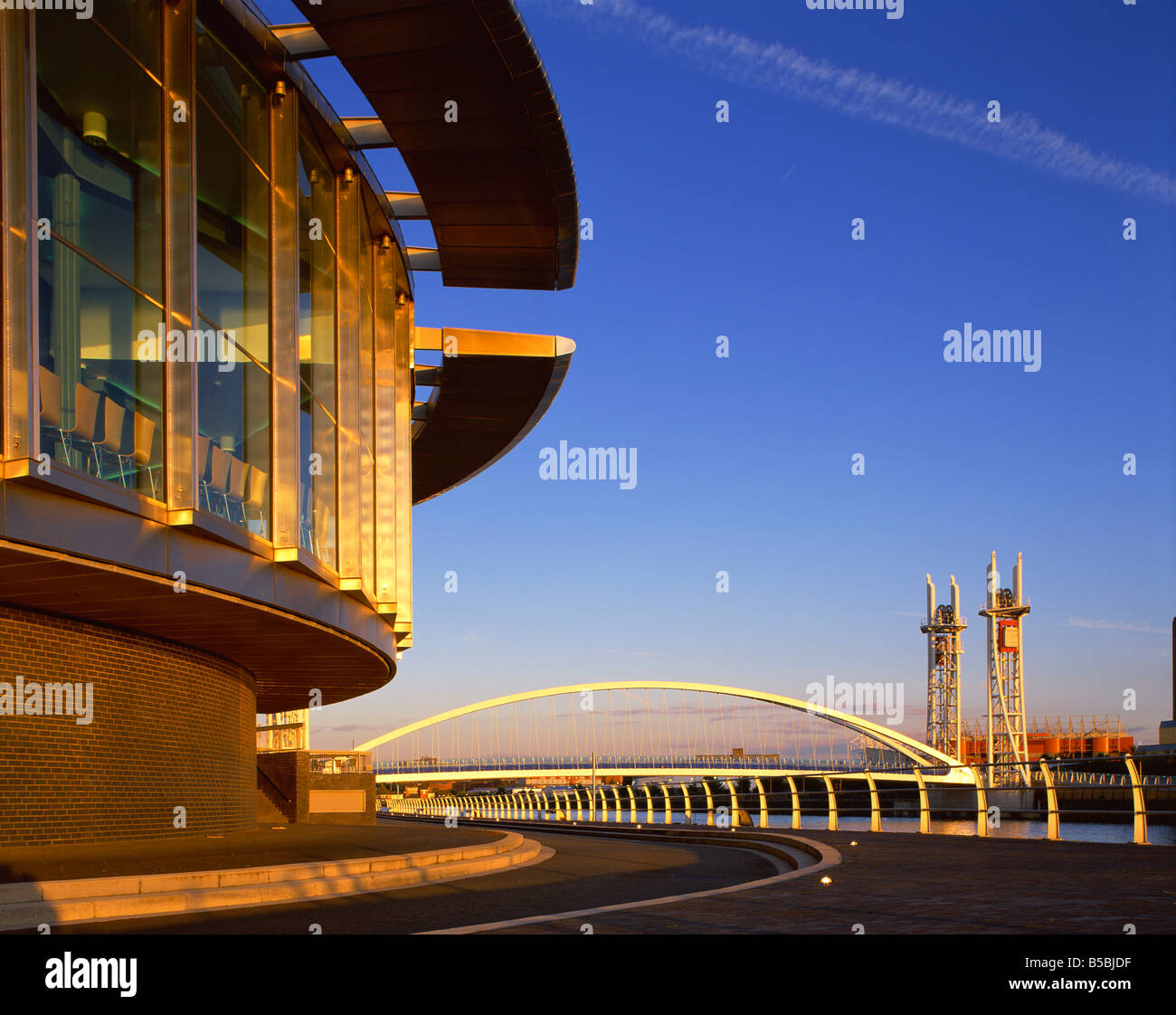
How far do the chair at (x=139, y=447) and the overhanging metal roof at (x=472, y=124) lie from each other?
585 centimetres

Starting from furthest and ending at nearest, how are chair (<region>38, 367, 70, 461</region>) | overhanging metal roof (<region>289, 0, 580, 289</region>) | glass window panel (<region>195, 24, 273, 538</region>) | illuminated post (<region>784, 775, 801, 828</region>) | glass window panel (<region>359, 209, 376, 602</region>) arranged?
glass window panel (<region>359, 209, 376, 602</region>)
illuminated post (<region>784, 775, 801, 828</region>)
overhanging metal roof (<region>289, 0, 580, 289</region>)
glass window panel (<region>195, 24, 273, 538</region>)
chair (<region>38, 367, 70, 461</region>)

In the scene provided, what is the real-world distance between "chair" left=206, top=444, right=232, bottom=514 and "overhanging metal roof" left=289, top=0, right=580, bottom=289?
5.67 meters

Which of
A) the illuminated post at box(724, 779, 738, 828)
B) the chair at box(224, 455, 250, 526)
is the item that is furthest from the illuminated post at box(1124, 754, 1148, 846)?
the chair at box(224, 455, 250, 526)

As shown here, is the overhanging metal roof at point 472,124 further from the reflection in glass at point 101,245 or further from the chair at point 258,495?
the chair at point 258,495

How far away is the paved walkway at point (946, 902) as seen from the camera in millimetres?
6633

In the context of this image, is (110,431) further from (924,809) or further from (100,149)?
(924,809)

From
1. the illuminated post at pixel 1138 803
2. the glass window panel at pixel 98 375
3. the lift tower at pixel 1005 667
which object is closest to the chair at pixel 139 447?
the glass window panel at pixel 98 375

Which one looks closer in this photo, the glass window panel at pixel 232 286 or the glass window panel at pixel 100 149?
the glass window panel at pixel 100 149

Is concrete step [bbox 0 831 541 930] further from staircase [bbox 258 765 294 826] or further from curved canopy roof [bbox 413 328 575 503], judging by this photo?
staircase [bbox 258 765 294 826]

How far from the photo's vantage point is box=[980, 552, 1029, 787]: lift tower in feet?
379

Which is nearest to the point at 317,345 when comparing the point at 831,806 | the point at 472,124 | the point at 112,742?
the point at 472,124

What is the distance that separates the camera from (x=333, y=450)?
61.7ft
